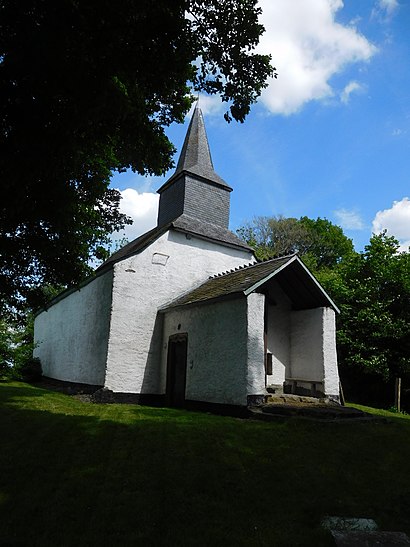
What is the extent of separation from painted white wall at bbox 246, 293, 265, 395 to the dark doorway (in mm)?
3653

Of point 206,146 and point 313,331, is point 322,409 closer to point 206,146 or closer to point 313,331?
point 313,331

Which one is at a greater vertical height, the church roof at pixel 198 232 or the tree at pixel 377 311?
the church roof at pixel 198 232

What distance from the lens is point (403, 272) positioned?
1830cm

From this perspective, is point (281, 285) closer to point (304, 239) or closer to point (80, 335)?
point (80, 335)

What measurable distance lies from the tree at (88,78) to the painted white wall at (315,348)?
307 inches

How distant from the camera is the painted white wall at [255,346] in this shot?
410 inches

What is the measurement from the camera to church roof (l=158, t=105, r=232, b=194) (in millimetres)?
19297

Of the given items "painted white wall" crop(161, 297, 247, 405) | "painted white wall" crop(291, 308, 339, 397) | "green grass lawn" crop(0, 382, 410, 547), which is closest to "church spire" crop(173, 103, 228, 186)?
"painted white wall" crop(161, 297, 247, 405)

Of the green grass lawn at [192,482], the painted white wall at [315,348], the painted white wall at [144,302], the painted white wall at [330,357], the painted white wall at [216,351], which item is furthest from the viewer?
the painted white wall at [144,302]

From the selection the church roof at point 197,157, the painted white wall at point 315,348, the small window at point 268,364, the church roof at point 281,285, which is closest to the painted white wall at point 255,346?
the church roof at point 281,285

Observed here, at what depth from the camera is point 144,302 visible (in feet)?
49.7

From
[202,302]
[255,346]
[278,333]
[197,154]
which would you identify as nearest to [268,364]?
[278,333]

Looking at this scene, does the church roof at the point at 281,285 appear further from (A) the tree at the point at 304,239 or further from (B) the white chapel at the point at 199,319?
(A) the tree at the point at 304,239

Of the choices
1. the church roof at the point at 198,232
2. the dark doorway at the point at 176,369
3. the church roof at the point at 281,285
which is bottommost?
the dark doorway at the point at 176,369
